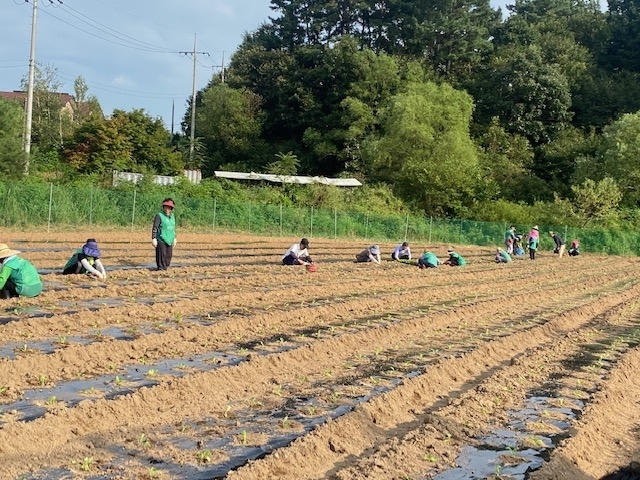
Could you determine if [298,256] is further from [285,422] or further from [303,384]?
[285,422]

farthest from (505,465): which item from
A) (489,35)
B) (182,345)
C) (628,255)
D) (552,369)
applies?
(489,35)

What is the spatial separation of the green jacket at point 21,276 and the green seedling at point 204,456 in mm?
5807

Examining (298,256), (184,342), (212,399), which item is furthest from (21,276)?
(298,256)

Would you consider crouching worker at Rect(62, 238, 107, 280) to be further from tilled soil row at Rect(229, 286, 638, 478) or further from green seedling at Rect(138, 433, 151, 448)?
green seedling at Rect(138, 433, 151, 448)

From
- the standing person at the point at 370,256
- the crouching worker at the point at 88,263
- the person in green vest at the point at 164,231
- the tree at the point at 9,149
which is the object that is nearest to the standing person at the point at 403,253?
the standing person at the point at 370,256

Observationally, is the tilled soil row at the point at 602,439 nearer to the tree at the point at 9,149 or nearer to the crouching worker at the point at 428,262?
the crouching worker at the point at 428,262

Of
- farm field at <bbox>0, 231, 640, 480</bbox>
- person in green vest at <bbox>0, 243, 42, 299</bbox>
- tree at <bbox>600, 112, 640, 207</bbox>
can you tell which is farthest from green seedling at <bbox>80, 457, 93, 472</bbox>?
tree at <bbox>600, 112, 640, 207</bbox>

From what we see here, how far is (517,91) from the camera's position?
54.7 meters

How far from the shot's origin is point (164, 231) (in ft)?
43.9

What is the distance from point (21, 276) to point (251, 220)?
22669 mm

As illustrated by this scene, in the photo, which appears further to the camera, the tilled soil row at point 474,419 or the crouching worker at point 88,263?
the crouching worker at point 88,263

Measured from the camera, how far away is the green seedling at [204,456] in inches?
175

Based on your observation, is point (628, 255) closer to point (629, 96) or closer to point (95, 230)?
point (629, 96)

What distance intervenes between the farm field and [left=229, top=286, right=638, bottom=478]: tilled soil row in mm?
19
